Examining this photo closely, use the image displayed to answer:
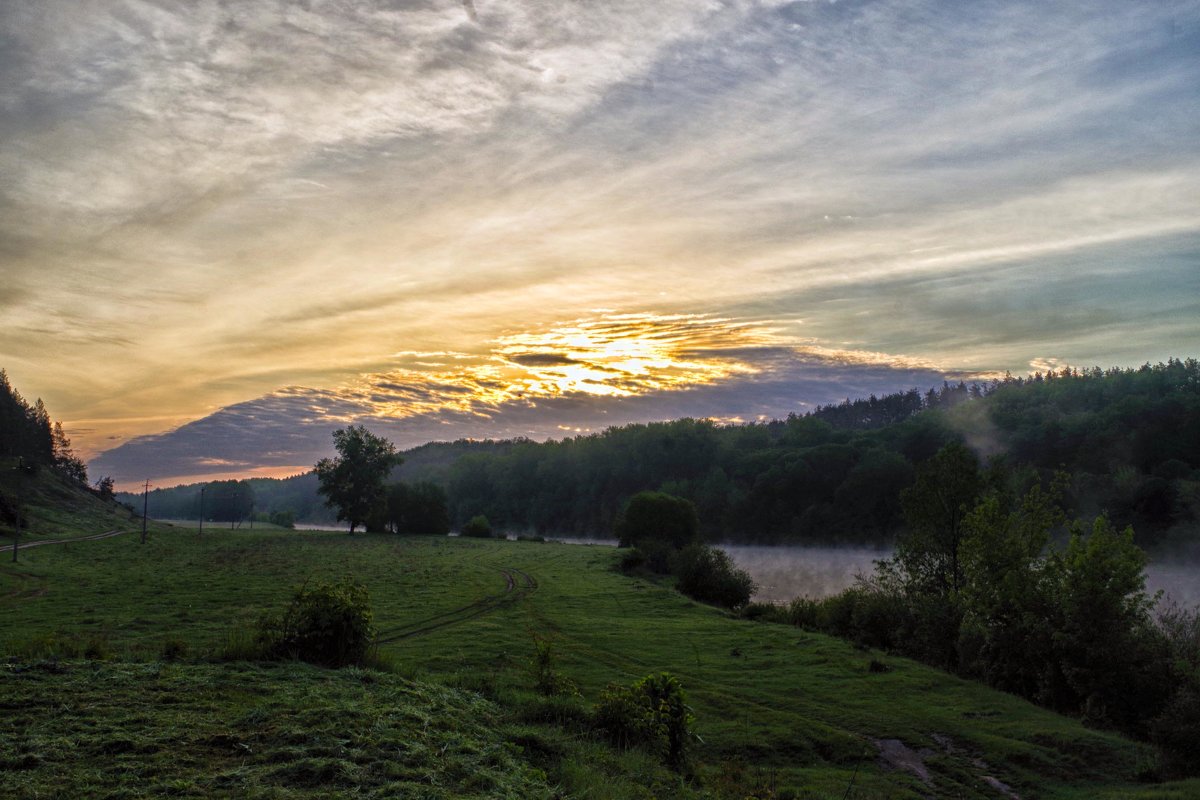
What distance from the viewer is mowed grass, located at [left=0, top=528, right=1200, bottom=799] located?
55.9 ft

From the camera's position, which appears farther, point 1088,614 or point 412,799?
point 1088,614

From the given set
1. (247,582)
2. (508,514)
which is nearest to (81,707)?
(247,582)

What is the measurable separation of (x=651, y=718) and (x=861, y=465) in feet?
393

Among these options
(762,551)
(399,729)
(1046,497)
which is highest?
(1046,497)

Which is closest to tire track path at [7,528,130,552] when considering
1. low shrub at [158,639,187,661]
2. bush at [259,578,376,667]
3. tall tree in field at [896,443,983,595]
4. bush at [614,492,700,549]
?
low shrub at [158,639,187,661]

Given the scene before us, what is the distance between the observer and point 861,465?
12950cm

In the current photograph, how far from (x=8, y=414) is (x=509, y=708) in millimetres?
146850

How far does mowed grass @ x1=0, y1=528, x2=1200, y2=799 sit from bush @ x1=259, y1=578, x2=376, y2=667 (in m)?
1.34

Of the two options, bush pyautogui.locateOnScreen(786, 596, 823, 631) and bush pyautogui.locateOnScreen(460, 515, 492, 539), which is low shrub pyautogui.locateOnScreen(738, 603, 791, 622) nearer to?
bush pyautogui.locateOnScreen(786, 596, 823, 631)

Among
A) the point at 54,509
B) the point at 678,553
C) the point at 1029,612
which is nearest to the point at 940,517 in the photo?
the point at 1029,612

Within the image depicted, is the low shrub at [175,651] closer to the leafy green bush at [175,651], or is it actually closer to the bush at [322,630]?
the leafy green bush at [175,651]

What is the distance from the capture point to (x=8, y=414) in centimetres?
12744

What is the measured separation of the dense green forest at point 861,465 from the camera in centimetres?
10006

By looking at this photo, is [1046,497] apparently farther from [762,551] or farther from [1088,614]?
[762,551]
